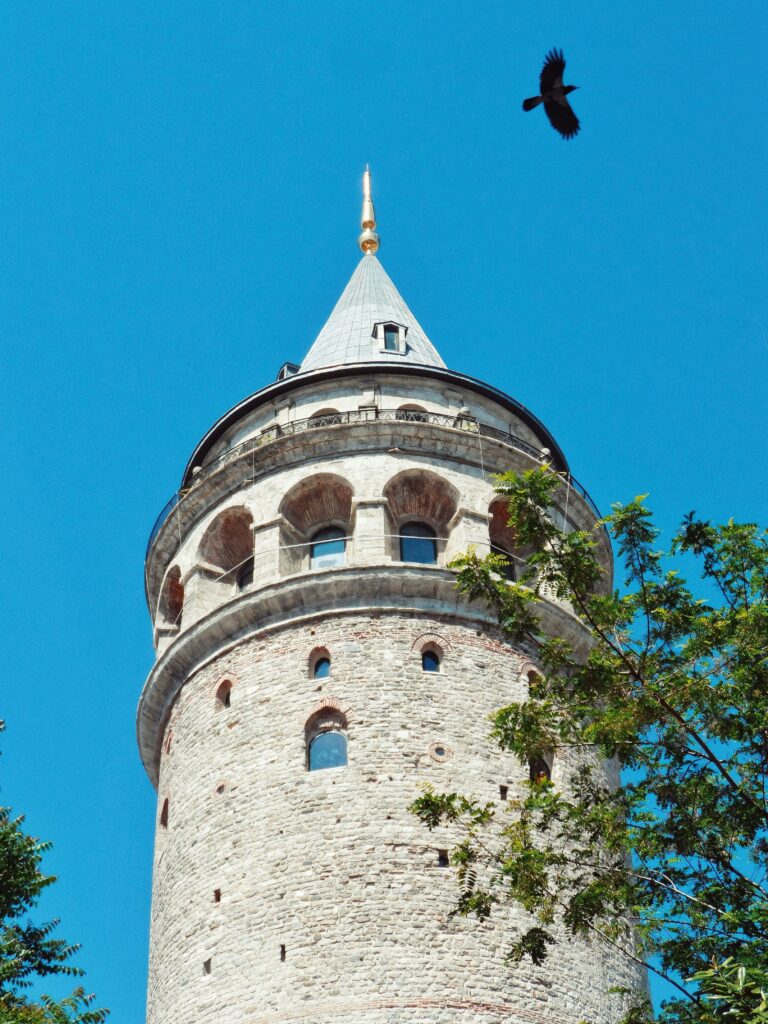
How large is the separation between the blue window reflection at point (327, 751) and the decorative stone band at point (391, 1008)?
4.12 metres

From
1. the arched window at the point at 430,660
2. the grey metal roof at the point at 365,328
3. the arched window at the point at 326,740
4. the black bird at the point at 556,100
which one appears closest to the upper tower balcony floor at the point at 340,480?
the grey metal roof at the point at 365,328

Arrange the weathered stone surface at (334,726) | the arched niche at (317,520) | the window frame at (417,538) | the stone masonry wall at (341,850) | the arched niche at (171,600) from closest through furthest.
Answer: the stone masonry wall at (341,850), the weathered stone surface at (334,726), the window frame at (417,538), the arched niche at (317,520), the arched niche at (171,600)

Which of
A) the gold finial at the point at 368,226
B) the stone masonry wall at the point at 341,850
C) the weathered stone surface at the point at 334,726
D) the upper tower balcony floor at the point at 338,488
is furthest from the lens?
the gold finial at the point at 368,226

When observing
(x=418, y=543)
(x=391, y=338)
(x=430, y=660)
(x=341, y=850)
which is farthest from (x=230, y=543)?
(x=341, y=850)

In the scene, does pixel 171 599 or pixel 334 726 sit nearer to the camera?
pixel 334 726

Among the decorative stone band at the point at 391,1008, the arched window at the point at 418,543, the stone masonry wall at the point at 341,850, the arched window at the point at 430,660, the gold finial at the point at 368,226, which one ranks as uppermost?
the gold finial at the point at 368,226

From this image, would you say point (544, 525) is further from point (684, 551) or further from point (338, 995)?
point (338, 995)

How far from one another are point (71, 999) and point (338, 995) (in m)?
3.93

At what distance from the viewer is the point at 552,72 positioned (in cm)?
1705

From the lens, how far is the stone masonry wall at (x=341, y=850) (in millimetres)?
21703

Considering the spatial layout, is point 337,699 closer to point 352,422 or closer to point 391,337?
point 352,422

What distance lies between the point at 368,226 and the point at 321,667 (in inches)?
728

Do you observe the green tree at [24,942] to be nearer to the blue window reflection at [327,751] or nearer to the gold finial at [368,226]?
the blue window reflection at [327,751]

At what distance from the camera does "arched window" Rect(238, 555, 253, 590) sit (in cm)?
2903
